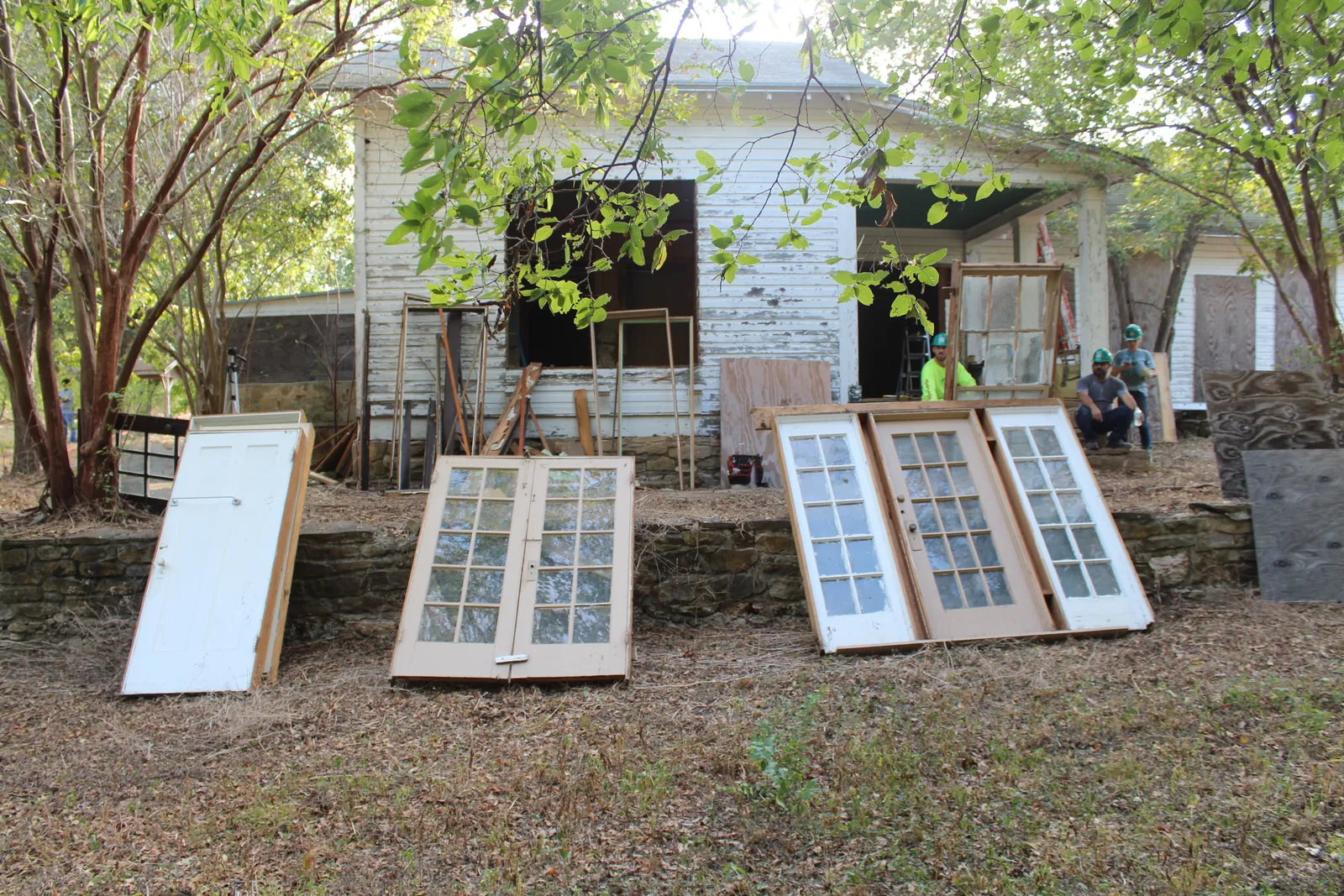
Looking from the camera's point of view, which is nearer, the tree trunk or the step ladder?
the step ladder

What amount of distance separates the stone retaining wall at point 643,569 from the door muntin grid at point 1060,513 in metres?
0.60

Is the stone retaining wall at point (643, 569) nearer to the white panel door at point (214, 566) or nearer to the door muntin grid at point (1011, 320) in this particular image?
the white panel door at point (214, 566)

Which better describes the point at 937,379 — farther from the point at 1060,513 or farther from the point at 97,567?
the point at 97,567

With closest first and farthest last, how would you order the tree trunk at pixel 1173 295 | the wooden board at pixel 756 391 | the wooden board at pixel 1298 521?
1. the wooden board at pixel 1298 521
2. the wooden board at pixel 756 391
3. the tree trunk at pixel 1173 295

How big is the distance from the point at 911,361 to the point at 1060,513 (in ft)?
23.0

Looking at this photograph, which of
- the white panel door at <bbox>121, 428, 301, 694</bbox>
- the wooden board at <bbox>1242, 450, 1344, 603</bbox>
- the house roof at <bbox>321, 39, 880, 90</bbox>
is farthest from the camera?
the house roof at <bbox>321, 39, 880, 90</bbox>

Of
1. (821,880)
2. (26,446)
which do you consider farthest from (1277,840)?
(26,446)

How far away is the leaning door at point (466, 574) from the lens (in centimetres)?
453

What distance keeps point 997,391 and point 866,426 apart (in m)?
2.26

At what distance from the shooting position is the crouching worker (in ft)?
25.6

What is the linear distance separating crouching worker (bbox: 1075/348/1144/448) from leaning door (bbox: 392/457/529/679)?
208 inches

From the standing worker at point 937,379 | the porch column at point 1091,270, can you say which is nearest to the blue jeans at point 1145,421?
the porch column at point 1091,270

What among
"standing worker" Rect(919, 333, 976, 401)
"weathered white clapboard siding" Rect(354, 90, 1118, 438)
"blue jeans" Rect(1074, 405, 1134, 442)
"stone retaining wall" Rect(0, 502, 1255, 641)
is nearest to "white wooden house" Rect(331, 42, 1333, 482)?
"weathered white clapboard siding" Rect(354, 90, 1118, 438)

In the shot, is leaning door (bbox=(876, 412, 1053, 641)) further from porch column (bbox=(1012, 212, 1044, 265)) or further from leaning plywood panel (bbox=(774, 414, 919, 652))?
porch column (bbox=(1012, 212, 1044, 265))
